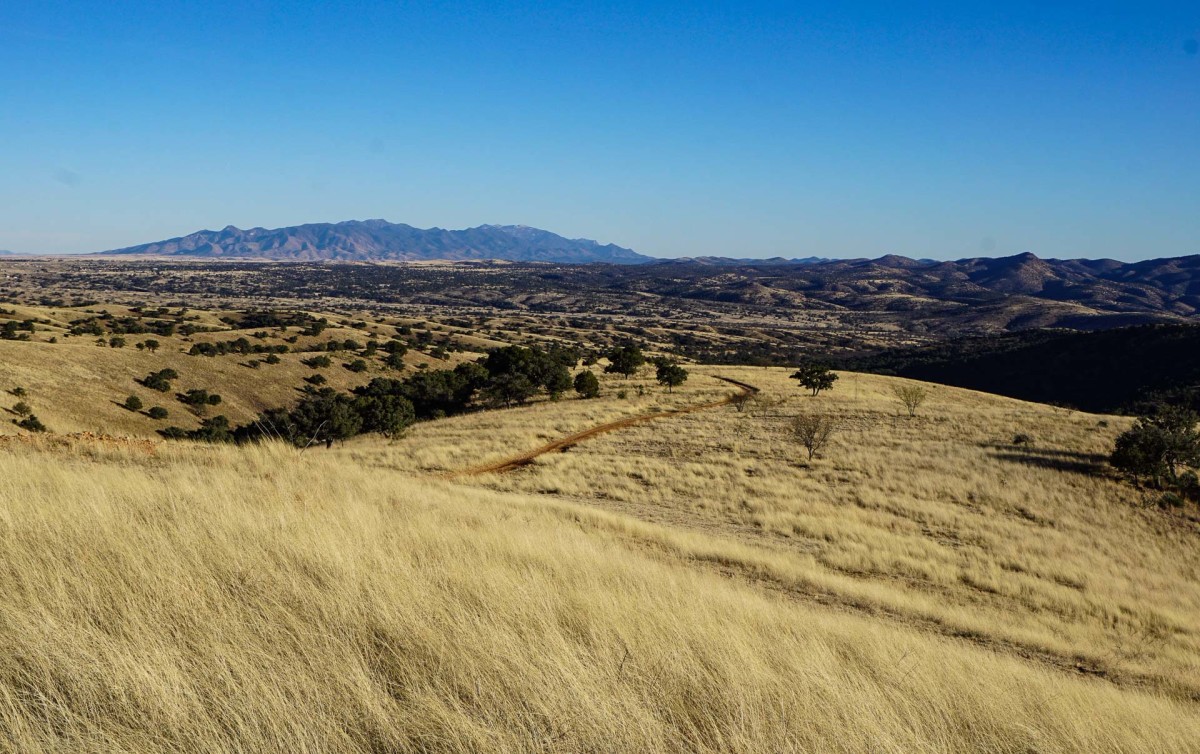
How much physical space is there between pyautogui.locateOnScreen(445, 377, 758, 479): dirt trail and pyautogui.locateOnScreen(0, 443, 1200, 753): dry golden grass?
14.8 m

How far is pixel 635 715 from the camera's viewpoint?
3543mm

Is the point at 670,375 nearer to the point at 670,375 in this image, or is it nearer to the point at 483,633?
the point at 670,375

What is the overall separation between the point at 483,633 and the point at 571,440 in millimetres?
25269

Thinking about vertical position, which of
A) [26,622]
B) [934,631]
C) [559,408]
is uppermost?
[26,622]

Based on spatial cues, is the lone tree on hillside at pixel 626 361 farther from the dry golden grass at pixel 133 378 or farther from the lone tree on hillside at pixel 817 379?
the dry golden grass at pixel 133 378

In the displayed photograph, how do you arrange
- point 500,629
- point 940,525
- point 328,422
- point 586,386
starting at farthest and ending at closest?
point 586,386
point 328,422
point 940,525
point 500,629

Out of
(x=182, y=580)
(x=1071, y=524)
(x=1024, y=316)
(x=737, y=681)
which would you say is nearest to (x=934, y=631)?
(x=737, y=681)

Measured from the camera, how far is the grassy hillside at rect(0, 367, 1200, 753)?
3371mm

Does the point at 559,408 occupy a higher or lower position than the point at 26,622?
lower

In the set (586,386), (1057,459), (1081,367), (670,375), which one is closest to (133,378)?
(586,386)

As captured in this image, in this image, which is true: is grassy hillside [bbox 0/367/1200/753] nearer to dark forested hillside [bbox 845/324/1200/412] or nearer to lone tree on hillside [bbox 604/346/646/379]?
lone tree on hillside [bbox 604/346/646/379]

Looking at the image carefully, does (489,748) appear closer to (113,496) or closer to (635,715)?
(635,715)

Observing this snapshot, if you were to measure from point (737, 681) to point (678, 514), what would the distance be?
42.1 feet

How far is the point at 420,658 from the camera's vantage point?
4.03 metres
